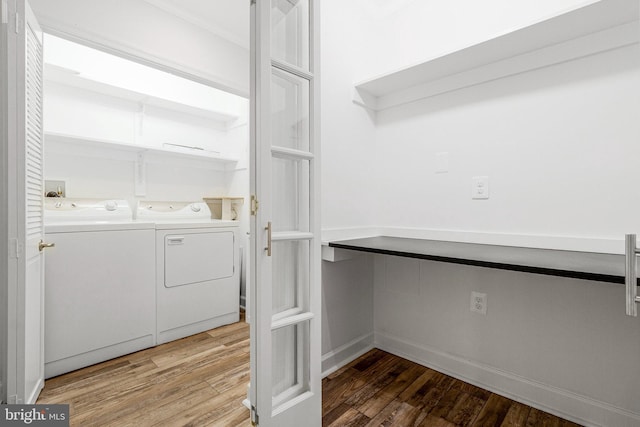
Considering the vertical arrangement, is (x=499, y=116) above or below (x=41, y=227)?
above

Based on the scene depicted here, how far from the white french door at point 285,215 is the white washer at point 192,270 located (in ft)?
4.55

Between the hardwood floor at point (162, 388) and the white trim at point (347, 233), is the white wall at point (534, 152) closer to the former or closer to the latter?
the white trim at point (347, 233)

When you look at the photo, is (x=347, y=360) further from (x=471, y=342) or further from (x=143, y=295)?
(x=143, y=295)

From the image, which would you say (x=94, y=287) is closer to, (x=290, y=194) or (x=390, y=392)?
(x=290, y=194)

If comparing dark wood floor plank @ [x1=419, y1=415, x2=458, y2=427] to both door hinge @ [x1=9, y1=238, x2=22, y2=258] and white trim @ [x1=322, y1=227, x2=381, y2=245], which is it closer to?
white trim @ [x1=322, y1=227, x2=381, y2=245]

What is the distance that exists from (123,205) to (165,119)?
42.5 inches

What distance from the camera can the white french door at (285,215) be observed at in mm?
1270

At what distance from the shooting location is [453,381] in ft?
5.81

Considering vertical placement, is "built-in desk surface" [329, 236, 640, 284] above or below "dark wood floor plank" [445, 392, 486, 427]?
above

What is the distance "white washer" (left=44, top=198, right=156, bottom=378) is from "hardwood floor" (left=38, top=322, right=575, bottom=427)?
5.9 inches

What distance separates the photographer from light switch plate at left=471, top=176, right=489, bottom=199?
5.64ft

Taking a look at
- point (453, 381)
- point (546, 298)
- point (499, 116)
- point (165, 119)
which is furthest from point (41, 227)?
point (546, 298)

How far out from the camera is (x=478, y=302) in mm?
1735

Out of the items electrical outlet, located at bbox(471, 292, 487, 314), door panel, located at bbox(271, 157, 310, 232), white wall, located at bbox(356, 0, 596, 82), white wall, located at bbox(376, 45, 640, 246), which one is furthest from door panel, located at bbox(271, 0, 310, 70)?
electrical outlet, located at bbox(471, 292, 487, 314)
